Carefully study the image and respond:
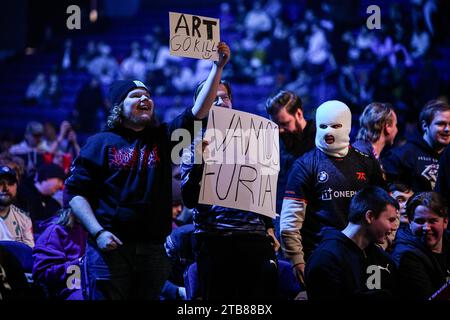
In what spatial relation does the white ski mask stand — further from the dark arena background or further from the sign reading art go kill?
the dark arena background

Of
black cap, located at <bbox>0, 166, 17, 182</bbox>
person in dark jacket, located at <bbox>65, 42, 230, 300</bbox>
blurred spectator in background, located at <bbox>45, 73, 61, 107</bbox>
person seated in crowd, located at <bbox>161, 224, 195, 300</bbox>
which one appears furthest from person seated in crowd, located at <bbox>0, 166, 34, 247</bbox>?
blurred spectator in background, located at <bbox>45, 73, 61, 107</bbox>

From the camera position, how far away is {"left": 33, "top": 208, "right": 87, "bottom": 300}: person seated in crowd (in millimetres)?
5316

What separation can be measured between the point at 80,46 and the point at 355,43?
7.46 m

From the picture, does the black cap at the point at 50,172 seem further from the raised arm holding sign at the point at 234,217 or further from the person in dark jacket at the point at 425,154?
the raised arm holding sign at the point at 234,217

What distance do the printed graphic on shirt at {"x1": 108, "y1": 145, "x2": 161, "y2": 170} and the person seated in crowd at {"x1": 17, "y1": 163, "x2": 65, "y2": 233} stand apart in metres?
2.85

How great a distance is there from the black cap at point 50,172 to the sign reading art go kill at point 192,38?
3504 mm

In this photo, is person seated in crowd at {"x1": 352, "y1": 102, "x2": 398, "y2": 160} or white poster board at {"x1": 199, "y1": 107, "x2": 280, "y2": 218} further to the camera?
person seated in crowd at {"x1": 352, "y1": 102, "x2": 398, "y2": 160}

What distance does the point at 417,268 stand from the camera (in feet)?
15.6

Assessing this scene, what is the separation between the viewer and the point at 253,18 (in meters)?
17.4

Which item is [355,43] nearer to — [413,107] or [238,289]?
[413,107]

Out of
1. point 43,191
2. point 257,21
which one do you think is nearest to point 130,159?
point 43,191

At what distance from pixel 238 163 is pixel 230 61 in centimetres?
1186
